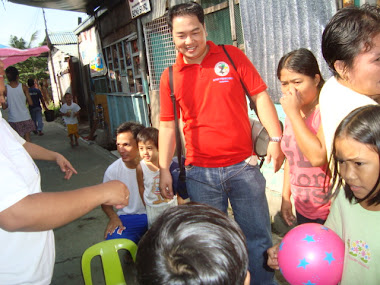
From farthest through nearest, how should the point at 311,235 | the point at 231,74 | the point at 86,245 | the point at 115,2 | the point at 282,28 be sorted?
the point at 115,2 < the point at 86,245 < the point at 282,28 < the point at 231,74 < the point at 311,235

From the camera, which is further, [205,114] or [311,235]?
[205,114]

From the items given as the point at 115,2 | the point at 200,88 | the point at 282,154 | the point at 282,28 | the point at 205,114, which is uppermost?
the point at 115,2

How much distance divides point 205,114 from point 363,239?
1.13m

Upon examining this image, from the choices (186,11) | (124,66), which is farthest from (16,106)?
(186,11)

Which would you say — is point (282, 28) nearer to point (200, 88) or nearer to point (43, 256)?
point (200, 88)

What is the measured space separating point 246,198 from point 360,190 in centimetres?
91

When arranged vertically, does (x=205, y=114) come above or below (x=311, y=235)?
above

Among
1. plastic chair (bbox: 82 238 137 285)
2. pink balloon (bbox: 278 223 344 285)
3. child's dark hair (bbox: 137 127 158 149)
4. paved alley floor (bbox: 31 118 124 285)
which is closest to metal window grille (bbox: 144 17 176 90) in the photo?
paved alley floor (bbox: 31 118 124 285)

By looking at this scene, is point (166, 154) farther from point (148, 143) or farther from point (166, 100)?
point (148, 143)

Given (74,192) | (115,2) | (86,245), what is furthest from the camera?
(115,2)

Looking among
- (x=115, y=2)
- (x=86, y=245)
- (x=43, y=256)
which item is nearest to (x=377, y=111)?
(x=43, y=256)

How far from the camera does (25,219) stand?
43.6 inches

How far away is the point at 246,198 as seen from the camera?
6.75 feet

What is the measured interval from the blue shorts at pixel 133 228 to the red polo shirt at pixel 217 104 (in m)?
1.14
